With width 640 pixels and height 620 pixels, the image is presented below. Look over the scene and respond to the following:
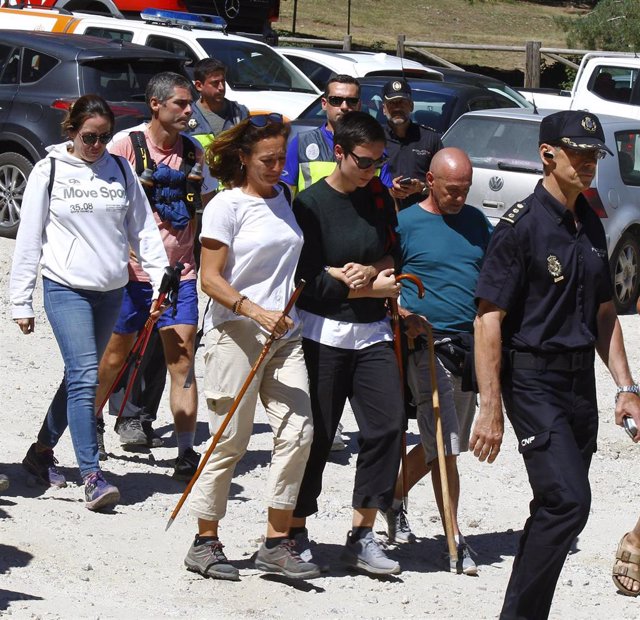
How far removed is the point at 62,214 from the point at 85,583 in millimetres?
1724

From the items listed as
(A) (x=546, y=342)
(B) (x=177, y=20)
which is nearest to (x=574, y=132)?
(A) (x=546, y=342)

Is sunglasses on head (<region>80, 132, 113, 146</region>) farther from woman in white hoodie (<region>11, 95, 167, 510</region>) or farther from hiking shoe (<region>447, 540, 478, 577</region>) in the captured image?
hiking shoe (<region>447, 540, 478, 577</region>)

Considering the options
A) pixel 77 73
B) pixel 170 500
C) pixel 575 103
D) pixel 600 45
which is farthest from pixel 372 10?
pixel 170 500

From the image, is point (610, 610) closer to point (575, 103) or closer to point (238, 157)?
point (238, 157)

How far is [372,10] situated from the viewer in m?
39.7

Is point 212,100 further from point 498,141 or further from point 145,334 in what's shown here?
point 498,141

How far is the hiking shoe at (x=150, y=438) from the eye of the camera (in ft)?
25.1

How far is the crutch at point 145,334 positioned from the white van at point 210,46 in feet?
26.0

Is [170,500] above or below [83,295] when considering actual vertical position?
below

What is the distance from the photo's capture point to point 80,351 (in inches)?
251

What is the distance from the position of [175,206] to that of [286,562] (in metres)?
2.18

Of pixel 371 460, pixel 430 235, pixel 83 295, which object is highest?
pixel 430 235

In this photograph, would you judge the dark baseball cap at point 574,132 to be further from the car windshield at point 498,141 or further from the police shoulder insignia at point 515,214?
the car windshield at point 498,141

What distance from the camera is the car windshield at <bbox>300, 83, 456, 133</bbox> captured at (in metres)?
13.6
